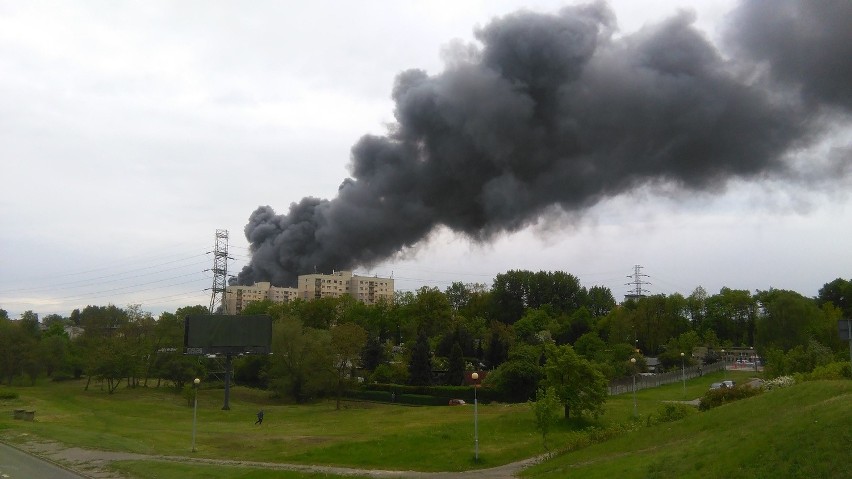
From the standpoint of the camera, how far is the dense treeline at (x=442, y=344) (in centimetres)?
5122

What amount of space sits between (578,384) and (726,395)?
9194 millimetres

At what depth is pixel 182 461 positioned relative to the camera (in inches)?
1016

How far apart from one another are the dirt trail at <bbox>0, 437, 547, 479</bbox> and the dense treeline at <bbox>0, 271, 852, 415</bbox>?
11.6 m

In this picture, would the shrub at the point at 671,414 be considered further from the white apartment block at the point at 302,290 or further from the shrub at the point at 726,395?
the white apartment block at the point at 302,290

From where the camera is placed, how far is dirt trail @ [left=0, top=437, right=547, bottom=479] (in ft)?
75.2

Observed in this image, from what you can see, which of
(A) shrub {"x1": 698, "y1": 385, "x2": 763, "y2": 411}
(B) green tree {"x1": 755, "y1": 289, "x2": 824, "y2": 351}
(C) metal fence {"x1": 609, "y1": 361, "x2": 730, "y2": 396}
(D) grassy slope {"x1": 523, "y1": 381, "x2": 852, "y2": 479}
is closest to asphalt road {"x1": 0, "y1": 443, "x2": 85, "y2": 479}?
(D) grassy slope {"x1": 523, "y1": 381, "x2": 852, "y2": 479}

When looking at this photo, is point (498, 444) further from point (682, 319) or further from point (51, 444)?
point (682, 319)

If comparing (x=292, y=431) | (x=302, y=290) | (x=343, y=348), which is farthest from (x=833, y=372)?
(x=302, y=290)

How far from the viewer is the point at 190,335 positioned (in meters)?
55.7

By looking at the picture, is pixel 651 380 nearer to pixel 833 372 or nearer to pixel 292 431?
pixel 833 372

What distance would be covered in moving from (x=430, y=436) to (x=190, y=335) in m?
31.8

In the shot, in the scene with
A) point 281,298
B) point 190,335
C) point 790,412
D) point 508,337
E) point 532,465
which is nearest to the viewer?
point 790,412

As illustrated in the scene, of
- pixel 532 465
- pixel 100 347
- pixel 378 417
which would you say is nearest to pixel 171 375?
pixel 100 347

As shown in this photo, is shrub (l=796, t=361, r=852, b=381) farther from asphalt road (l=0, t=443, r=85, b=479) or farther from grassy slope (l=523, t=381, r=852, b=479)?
asphalt road (l=0, t=443, r=85, b=479)
